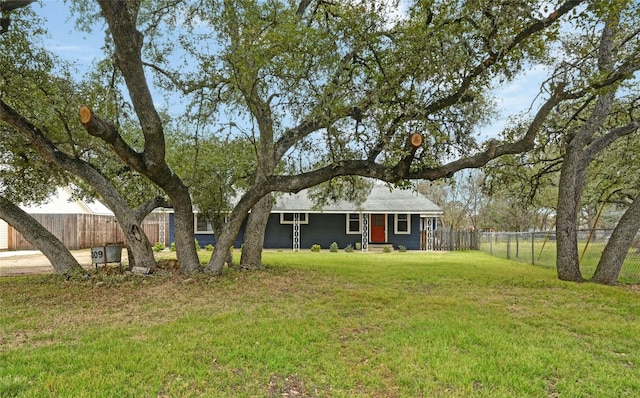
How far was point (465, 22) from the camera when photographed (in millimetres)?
6977

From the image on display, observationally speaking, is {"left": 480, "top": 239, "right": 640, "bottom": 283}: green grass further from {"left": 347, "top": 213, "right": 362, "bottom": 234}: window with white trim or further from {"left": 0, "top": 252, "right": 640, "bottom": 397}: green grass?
{"left": 347, "top": 213, "right": 362, "bottom": 234}: window with white trim

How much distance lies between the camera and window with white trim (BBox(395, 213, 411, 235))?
20859 millimetres

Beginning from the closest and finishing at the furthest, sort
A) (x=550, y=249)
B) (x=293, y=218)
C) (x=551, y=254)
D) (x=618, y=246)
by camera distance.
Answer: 1. (x=618, y=246)
2. (x=551, y=254)
3. (x=550, y=249)
4. (x=293, y=218)

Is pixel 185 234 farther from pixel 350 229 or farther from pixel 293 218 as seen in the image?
pixel 350 229

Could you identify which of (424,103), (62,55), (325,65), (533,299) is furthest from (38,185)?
(533,299)

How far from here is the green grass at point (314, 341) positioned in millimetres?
3361

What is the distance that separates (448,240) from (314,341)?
18287mm

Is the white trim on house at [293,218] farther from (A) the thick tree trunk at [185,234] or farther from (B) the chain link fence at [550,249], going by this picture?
(A) the thick tree trunk at [185,234]

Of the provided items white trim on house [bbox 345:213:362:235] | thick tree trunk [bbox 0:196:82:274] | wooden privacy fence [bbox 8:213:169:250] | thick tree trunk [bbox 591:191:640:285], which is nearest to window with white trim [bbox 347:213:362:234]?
white trim on house [bbox 345:213:362:235]

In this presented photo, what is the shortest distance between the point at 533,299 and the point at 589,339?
7.89ft

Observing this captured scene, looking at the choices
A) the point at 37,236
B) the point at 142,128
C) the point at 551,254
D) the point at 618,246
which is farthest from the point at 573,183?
the point at 37,236

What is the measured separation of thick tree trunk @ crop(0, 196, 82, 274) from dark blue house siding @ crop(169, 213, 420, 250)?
469 inches

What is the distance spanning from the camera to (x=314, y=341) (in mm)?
4496

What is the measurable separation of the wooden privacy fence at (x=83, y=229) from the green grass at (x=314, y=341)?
Answer: 1478cm
